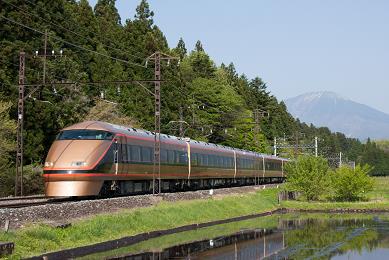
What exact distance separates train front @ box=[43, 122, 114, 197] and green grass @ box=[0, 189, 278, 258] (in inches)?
85.6

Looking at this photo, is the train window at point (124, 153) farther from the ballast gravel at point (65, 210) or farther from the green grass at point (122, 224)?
the green grass at point (122, 224)

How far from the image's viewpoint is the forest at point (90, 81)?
48719 millimetres

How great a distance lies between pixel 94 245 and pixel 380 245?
45.7 feet

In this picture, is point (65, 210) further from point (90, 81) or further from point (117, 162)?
point (90, 81)

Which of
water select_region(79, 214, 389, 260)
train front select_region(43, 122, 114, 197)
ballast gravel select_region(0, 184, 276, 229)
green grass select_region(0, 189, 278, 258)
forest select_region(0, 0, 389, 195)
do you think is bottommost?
water select_region(79, 214, 389, 260)

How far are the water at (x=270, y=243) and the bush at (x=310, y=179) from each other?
2069cm

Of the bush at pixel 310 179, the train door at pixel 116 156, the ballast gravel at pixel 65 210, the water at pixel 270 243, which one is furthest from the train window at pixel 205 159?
the train door at pixel 116 156

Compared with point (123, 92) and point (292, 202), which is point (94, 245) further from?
point (123, 92)

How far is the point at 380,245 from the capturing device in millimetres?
28812

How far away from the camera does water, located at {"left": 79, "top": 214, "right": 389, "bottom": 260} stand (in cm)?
2304

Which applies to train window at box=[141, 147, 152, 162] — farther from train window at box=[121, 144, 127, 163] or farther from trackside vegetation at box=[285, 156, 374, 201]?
trackside vegetation at box=[285, 156, 374, 201]

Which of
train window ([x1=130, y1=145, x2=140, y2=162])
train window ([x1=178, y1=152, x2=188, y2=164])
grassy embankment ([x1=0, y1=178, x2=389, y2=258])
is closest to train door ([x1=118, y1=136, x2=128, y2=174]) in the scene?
train window ([x1=130, y1=145, x2=140, y2=162])

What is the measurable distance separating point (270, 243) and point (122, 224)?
6994 mm

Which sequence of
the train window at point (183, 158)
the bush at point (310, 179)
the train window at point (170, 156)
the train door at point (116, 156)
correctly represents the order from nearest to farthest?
the train door at point (116, 156) → the train window at point (170, 156) → the train window at point (183, 158) → the bush at point (310, 179)
